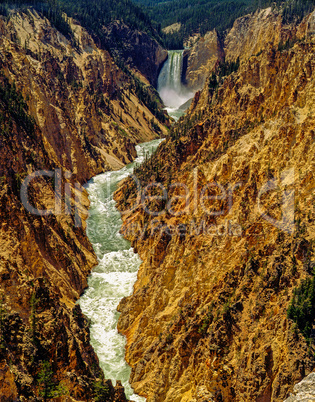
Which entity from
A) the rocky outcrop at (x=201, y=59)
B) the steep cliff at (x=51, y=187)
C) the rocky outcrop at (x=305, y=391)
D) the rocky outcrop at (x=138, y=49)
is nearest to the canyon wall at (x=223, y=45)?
the rocky outcrop at (x=201, y=59)

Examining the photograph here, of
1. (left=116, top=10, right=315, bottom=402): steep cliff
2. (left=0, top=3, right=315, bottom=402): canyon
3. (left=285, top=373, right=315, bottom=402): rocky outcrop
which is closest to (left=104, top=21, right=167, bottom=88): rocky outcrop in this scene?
(left=0, top=3, right=315, bottom=402): canyon

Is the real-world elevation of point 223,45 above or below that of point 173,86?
above

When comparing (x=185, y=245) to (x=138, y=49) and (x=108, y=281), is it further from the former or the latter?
(x=138, y=49)

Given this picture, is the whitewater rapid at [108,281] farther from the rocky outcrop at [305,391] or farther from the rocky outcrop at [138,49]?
the rocky outcrop at [138,49]

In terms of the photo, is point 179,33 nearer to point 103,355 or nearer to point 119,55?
point 119,55

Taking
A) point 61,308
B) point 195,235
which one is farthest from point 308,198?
point 61,308

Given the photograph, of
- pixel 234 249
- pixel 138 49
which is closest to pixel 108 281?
pixel 234 249
